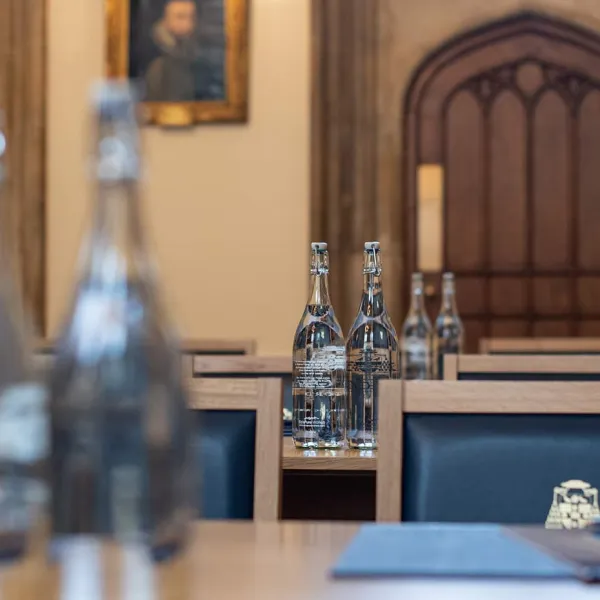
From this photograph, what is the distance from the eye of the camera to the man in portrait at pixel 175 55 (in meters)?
→ 6.85

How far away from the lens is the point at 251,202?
697 cm

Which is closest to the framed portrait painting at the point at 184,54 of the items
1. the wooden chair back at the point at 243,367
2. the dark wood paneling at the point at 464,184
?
the dark wood paneling at the point at 464,184

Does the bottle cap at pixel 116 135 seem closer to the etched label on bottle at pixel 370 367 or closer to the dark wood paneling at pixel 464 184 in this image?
the etched label on bottle at pixel 370 367

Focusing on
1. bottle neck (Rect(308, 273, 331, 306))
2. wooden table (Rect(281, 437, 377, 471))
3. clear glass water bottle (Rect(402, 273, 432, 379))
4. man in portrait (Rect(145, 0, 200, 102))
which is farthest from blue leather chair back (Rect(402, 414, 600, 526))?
man in portrait (Rect(145, 0, 200, 102))

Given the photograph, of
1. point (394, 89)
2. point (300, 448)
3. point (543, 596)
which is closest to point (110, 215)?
point (543, 596)

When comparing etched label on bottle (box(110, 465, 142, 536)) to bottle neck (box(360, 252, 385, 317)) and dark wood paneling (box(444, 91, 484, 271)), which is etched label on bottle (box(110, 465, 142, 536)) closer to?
bottle neck (box(360, 252, 385, 317))

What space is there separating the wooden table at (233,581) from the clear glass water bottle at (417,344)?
3141 millimetres

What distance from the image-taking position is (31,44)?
7078mm

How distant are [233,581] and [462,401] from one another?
0.85m

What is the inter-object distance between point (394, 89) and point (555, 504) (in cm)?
557

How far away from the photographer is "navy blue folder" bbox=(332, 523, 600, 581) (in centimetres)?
91

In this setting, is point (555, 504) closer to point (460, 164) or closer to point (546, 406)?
point (546, 406)

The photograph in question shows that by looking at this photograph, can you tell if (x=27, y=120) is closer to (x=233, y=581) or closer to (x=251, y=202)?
(x=251, y=202)

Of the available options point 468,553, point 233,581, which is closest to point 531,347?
point 468,553
